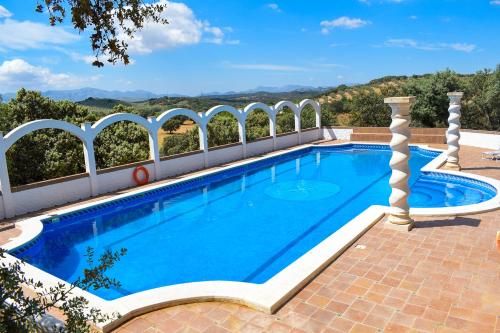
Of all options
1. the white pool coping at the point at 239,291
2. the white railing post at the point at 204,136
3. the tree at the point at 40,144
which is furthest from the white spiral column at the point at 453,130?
the tree at the point at 40,144

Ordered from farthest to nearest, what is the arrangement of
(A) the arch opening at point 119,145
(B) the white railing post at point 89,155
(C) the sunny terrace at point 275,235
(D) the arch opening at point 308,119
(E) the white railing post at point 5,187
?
(D) the arch opening at point 308,119 → (A) the arch opening at point 119,145 → (B) the white railing post at point 89,155 → (E) the white railing post at point 5,187 → (C) the sunny terrace at point 275,235

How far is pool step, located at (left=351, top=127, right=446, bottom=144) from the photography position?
18378 mm

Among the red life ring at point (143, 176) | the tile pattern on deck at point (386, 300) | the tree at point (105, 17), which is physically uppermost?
the tree at point (105, 17)

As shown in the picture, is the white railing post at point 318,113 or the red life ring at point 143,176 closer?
the red life ring at point 143,176

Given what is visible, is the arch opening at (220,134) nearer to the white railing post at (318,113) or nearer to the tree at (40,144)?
the white railing post at (318,113)

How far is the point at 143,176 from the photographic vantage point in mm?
12977

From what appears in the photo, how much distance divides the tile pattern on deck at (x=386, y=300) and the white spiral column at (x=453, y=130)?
6318mm

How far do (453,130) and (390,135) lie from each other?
804cm

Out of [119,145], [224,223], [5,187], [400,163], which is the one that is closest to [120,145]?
[119,145]

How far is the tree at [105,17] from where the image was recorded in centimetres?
273

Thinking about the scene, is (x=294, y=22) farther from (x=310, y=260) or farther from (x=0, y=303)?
(x=0, y=303)

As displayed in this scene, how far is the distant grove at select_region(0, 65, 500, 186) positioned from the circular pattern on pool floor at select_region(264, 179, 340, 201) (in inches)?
256

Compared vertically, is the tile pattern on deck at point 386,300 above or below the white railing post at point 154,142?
below

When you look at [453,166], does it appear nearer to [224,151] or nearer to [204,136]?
[224,151]
